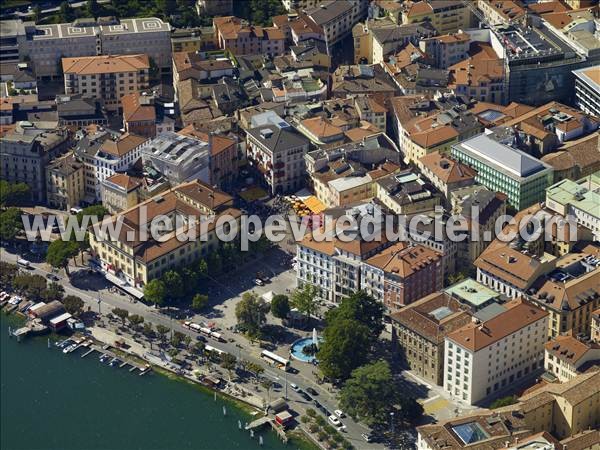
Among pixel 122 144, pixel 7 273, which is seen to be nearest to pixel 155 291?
pixel 7 273

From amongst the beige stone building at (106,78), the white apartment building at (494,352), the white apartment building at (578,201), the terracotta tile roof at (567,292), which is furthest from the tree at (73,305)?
the white apartment building at (578,201)

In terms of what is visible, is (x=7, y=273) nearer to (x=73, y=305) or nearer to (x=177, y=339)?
(x=73, y=305)

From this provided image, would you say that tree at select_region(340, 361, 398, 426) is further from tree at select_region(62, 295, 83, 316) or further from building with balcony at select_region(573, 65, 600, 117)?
building with balcony at select_region(573, 65, 600, 117)

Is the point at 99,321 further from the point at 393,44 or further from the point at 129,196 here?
the point at 393,44

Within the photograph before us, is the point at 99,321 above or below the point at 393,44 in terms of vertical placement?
below

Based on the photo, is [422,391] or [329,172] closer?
[422,391]

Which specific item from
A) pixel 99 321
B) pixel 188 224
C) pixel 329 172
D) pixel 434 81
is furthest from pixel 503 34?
pixel 99 321
